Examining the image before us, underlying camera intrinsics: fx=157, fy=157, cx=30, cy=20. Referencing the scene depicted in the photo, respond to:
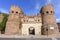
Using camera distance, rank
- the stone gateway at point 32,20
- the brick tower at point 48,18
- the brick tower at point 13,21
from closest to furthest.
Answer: the brick tower at point 13,21
the brick tower at point 48,18
the stone gateway at point 32,20

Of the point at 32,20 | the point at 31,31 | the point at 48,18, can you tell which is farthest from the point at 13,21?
the point at 48,18

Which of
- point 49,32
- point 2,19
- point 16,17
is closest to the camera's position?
point 49,32

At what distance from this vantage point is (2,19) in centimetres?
4159

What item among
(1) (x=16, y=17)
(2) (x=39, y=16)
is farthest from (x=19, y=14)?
(2) (x=39, y=16)

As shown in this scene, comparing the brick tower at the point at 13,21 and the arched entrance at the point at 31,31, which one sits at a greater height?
the brick tower at the point at 13,21

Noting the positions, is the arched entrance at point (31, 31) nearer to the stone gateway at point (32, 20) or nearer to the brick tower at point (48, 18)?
the stone gateway at point (32, 20)

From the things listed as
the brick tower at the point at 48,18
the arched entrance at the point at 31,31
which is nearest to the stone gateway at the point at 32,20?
the brick tower at the point at 48,18

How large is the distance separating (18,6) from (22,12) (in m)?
2.71

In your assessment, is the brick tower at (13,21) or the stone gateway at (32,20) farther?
the stone gateway at (32,20)

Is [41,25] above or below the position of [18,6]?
below

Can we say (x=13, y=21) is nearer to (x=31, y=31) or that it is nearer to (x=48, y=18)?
(x=31, y=31)

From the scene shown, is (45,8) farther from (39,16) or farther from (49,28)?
(49,28)

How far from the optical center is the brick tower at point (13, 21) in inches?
1437

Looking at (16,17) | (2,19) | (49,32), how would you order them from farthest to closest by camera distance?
1. (2,19)
2. (16,17)
3. (49,32)
